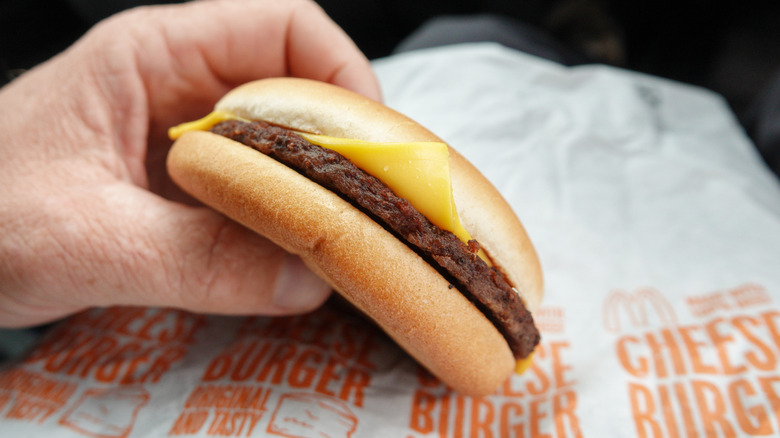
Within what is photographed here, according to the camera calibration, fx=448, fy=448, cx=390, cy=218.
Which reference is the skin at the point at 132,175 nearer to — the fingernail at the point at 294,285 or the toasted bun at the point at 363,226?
the fingernail at the point at 294,285

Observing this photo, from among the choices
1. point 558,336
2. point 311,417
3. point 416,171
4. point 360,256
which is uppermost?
point 416,171

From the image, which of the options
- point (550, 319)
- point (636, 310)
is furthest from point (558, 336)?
point (636, 310)

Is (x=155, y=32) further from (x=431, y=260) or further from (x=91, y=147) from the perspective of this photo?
(x=431, y=260)

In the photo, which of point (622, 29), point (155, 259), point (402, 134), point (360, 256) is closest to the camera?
point (360, 256)

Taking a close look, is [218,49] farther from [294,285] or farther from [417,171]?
[417,171]

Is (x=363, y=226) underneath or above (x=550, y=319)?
above

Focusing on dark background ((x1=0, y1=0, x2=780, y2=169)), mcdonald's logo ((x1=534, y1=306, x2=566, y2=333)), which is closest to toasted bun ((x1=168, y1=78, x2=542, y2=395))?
mcdonald's logo ((x1=534, y1=306, x2=566, y2=333))

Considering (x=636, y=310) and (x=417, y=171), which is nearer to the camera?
(x=417, y=171)
